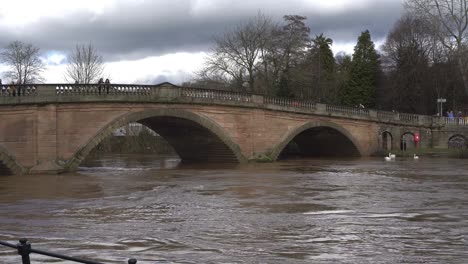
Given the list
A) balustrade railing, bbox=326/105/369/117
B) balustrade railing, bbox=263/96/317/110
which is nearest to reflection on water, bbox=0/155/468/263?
balustrade railing, bbox=263/96/317/110

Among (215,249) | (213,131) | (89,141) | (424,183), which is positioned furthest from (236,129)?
(215,249)

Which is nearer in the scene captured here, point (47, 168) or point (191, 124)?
point (47, 168)

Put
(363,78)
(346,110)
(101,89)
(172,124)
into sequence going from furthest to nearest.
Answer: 1. (363,78)
2. (346,110)
3. (172,124)
4. (101,89)

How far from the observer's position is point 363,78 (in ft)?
197

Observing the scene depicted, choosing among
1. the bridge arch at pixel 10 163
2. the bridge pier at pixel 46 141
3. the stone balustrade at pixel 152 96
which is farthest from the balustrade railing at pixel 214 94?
the bridge arch at pixel 10 163

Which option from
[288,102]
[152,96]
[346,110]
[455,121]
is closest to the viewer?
[152,96]

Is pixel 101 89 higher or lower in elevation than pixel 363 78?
lower

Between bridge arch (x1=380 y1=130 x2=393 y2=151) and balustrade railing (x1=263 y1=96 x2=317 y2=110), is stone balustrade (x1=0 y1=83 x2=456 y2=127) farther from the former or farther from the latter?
bridge arch (x1=380 y1=130 x2=393 y2=151)

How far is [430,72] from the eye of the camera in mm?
54219

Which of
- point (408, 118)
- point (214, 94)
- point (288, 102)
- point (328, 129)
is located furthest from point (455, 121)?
point (214, 94)

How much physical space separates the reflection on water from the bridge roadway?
522cm

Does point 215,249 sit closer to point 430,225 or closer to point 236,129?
point 430,225

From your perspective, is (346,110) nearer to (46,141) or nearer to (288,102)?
(288,102)

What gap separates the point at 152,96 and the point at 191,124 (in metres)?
3.93
